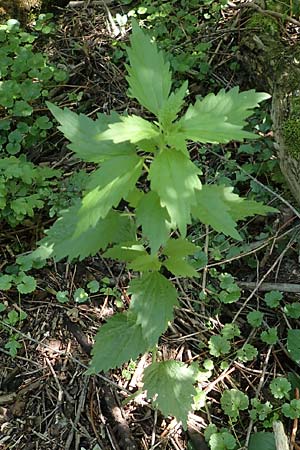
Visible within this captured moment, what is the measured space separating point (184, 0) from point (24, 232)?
224 cm

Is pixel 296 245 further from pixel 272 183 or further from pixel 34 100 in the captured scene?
pixel 34 100

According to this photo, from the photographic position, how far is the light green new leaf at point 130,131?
1.79 metres

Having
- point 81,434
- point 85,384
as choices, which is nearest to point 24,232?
point 85,384

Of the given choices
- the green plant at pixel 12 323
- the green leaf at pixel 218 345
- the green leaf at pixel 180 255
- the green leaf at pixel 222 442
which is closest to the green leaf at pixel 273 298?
the green leaf at pixel 218 345

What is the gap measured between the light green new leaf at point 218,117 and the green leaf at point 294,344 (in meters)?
1.18

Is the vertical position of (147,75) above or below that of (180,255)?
above

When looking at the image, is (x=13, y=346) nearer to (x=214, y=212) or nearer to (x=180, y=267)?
(x=180, y=267)

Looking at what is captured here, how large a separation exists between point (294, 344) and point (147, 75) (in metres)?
1.42

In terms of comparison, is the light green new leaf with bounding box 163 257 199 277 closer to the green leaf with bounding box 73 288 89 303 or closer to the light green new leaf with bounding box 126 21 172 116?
the light green new leaf with bounding box 126 21 172 116

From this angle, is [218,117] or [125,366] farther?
[125,366]

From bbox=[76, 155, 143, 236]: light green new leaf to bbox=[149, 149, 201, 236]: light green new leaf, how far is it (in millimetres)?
83

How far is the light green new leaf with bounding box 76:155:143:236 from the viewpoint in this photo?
1.78m

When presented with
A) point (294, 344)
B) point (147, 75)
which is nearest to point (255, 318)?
point (294, 344)

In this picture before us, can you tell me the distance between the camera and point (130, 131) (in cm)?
183
